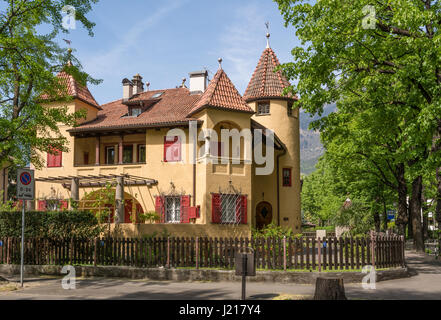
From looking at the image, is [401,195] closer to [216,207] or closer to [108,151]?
[216,207]

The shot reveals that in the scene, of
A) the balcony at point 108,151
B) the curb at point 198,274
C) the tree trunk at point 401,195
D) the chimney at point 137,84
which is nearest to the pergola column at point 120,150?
the balcony at point 108,151

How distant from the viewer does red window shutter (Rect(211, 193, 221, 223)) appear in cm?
2255

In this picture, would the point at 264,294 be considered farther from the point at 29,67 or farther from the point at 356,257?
the point at 29,67

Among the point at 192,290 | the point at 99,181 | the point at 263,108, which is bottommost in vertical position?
the point at 192,290

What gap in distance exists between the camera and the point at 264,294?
12148 mm

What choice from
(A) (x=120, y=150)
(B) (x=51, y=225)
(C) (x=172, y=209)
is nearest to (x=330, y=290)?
(B) (x=51, y=225)

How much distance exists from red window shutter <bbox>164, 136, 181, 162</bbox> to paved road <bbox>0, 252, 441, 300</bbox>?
10027 millimetres

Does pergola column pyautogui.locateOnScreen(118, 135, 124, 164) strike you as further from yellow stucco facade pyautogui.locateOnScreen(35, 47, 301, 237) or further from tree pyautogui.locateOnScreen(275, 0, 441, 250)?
tree pyautogui.locateOnScreen(275, 0, 441, 250)

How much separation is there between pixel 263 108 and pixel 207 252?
566 inches

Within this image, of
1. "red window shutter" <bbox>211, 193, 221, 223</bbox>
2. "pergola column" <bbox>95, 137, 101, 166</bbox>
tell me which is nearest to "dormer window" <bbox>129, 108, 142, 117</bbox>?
"pergola column" <bbox>95, 137, 101, 166</bbox>

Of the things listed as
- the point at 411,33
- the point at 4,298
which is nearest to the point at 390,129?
the point at 411,33

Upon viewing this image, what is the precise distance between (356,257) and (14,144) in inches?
502

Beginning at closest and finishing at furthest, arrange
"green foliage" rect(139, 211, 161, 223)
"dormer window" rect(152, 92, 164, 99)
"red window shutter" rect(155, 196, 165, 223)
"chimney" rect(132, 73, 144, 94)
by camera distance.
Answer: "green foliage" rect(139, 211, 161, 223), "red window shutter" rect(155, 196, 165, 223), "dormer window" rect(152, 92, 164, 99), "chimney" rect(132, 73, 144, 94)

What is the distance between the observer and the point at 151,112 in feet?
88.3
